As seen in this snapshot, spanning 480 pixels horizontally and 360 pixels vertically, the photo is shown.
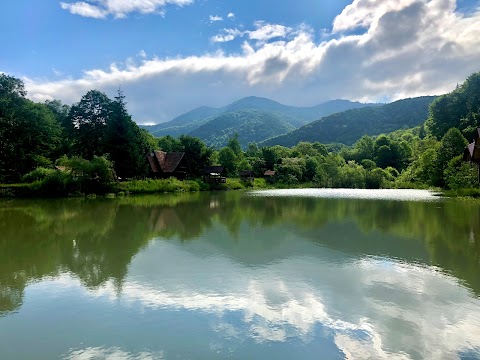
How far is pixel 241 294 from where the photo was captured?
733 cm

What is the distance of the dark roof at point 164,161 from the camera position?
5197 cm

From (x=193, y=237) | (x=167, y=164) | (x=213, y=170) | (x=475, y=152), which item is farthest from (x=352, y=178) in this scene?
(x=193, y=237)

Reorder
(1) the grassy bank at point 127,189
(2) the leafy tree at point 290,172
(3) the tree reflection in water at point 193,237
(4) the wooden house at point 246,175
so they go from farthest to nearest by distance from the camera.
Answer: (2) the leafy tree at point 290,172 → (4) the wooden house at point 246,175 → (1) the grassy bank at point 127,189 → (3) the tree reflection in water at point 193,237

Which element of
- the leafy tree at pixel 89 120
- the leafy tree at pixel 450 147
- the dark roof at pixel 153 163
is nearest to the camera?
the leafy tree at pixel 450 147

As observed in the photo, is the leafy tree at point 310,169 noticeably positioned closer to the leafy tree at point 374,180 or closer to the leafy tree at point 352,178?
the leafy tree at point 352,178

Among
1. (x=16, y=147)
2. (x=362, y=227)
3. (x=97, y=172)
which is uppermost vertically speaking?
(x=16, y=147)

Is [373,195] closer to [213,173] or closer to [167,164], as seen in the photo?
[213,173]

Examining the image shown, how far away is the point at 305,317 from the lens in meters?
6.18

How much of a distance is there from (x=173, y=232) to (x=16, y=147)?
3144cm

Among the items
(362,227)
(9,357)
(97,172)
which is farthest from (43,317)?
(97,172)

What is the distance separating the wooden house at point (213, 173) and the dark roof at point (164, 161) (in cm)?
543

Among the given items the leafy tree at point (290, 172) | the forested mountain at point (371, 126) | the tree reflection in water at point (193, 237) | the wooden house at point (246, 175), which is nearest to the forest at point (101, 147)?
the wooden house at point (246, 175)

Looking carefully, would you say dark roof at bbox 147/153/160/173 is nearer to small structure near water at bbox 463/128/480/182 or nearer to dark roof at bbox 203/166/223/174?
dark roof at bbox 203/166/223/174

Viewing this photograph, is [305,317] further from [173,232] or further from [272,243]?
[173,232]
